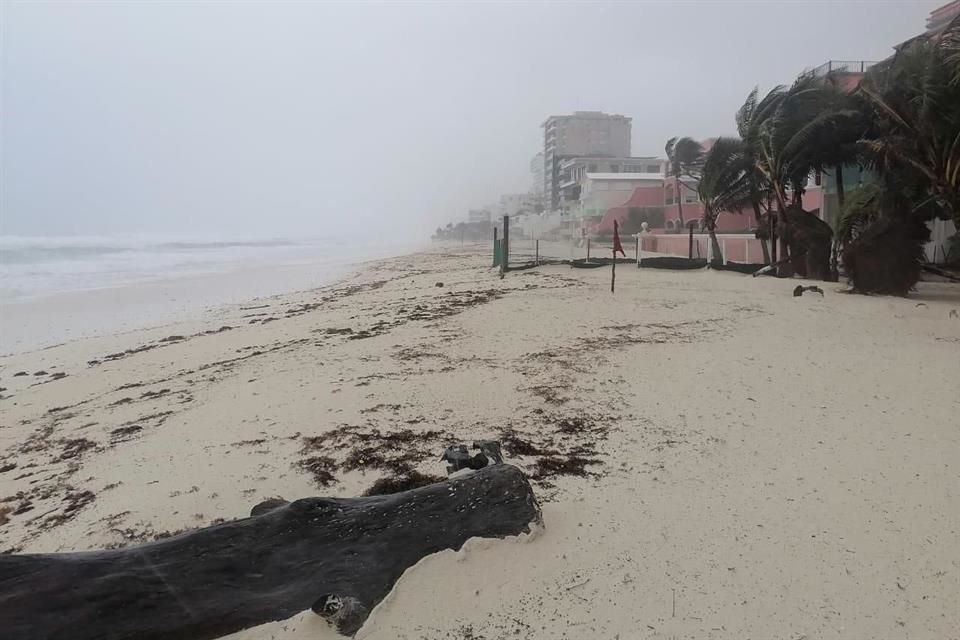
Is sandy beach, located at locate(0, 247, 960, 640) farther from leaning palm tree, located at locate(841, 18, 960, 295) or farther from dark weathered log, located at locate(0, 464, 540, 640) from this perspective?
leaning palm tree, located at locate(841, 18, 960, 295)

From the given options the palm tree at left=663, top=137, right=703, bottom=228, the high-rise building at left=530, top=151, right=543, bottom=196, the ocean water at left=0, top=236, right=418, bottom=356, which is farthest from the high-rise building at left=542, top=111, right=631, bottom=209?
the ocean water at left=0, top=236, right=418, bottom=356

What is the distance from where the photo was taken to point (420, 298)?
14.5 meters

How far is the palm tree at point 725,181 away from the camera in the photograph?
20.9 metres

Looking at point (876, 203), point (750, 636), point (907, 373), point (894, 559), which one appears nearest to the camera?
point (750, 636)

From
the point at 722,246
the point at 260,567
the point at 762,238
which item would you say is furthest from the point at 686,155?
the point at 260,567

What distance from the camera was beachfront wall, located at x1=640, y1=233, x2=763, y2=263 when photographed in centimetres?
2339

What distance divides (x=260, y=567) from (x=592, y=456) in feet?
7.68

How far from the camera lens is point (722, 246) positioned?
77.0ft

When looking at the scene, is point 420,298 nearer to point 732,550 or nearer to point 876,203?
point 876,203

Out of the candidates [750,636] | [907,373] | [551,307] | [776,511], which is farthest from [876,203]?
[750,636]

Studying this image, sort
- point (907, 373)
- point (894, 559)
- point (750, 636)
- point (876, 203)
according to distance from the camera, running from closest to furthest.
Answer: point (750, 636) < point (894, 559) < point (907, 373) < point (876, 203)

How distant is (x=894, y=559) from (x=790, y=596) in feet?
2.13

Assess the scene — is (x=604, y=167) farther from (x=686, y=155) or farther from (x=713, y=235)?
(x=713, y=235)

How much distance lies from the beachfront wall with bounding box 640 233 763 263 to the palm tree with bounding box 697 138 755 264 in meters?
1.26
